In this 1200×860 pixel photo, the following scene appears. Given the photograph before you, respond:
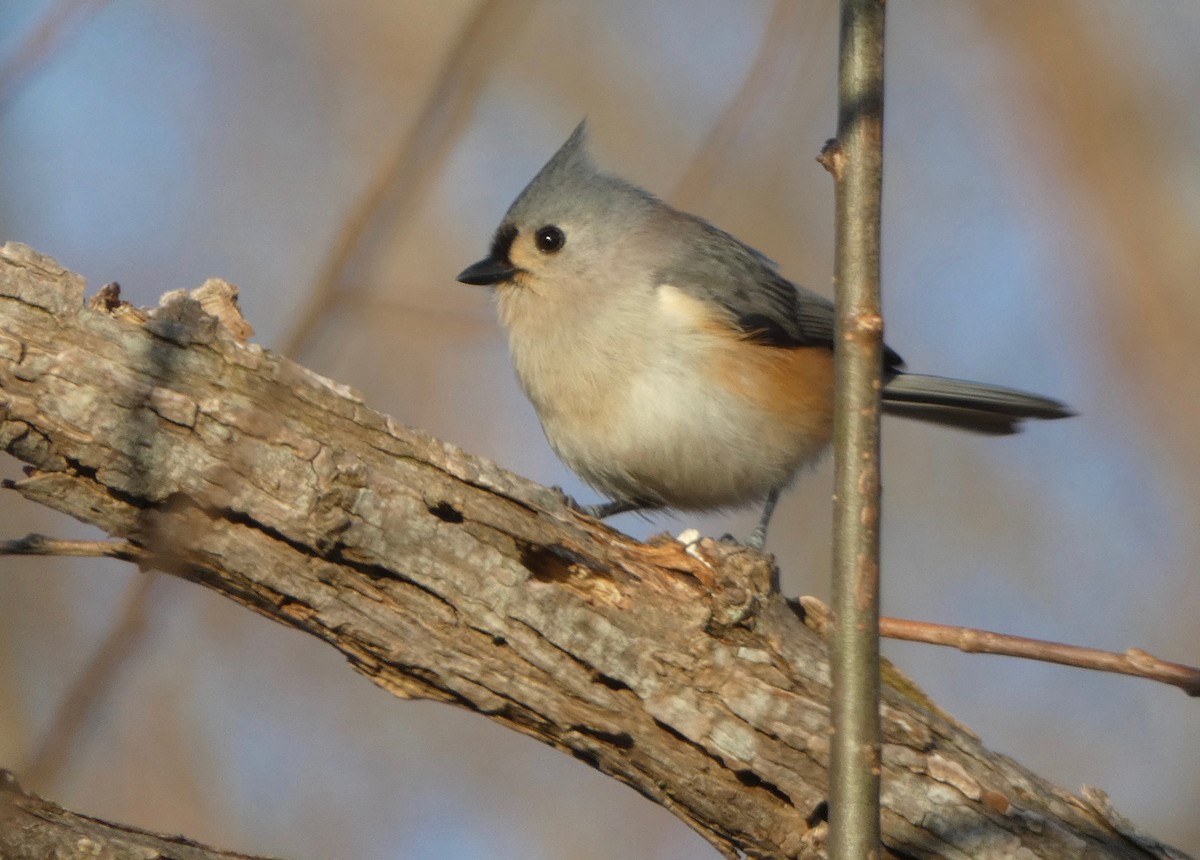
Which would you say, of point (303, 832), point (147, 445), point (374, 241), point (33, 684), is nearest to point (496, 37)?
point (374, 241)

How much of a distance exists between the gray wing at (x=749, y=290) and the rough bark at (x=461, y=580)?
1421mm

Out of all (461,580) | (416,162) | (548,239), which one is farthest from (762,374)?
(416,162)

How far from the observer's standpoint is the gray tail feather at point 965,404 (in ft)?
13.3

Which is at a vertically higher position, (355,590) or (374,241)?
(374,241)

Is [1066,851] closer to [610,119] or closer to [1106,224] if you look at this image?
[1106,224]

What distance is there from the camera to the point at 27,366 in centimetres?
208

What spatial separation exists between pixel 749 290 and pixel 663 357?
569 millimetres

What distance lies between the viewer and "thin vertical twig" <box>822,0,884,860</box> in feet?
5.00

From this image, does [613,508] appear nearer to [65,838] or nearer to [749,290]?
[749,290]

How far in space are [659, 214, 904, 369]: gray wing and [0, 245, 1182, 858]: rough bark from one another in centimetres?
142

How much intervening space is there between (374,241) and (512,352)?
8.05 feet

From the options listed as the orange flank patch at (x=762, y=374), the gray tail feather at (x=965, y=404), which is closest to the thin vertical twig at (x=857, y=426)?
the orange flank patch at (x=762, y=374)

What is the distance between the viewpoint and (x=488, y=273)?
153 inches

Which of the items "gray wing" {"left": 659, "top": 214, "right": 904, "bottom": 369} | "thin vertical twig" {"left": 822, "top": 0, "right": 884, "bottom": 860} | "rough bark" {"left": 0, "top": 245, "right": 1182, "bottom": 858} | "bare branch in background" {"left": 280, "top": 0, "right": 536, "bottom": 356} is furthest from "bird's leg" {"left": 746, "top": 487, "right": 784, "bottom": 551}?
"bare branch in background" {"left": 280, "top": 0, "right": 536, "bottom": 356}
